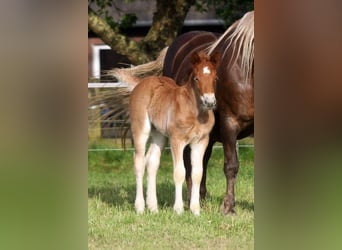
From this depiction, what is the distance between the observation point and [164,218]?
13.7 ft

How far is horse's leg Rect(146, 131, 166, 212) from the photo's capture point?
453 centimetres

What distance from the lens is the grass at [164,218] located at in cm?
292

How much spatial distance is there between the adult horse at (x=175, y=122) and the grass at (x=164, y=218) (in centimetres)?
21

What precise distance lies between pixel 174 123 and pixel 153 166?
0.39 m

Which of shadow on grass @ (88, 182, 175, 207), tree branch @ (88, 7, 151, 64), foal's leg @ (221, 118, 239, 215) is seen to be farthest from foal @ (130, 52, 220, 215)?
tree branch @ (88, 7, 151, 64)

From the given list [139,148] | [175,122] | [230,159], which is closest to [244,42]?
[175,122]

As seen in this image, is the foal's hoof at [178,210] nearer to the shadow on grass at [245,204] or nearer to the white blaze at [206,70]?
the shadow on grass at [245,204]

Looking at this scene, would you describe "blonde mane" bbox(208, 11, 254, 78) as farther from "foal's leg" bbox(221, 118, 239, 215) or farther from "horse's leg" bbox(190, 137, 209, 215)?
"horse's leg" bbox(190, 137, 209, 215)

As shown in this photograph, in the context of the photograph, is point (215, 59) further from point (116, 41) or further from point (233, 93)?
point (116, 41)

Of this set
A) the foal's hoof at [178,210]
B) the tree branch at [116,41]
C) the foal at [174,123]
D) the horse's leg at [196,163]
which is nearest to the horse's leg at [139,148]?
the foal at [174,123]
